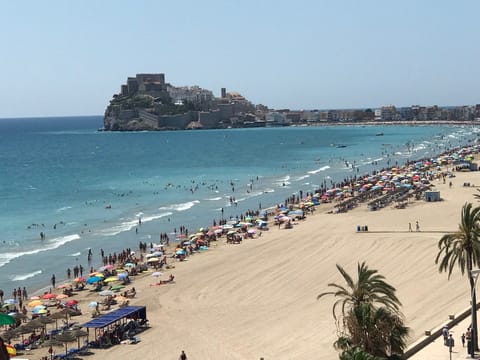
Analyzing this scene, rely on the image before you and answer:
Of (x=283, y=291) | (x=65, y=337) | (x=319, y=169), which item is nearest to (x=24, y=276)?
(x=65, y=337)

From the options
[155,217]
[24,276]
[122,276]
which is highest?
[122,276]

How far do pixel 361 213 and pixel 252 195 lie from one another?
1920cm

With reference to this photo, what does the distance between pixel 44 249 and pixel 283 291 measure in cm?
2157

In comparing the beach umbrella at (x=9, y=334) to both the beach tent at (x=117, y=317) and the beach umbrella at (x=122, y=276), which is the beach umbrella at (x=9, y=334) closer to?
the beach tent at (x=117, y=317)

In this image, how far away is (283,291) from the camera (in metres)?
27.7

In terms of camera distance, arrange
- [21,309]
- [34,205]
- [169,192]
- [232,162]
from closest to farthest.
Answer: [21,309]
[34,205]
[169,192]
[232,162]

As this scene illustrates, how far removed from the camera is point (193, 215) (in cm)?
5438

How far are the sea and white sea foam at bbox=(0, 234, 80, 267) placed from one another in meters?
0.06

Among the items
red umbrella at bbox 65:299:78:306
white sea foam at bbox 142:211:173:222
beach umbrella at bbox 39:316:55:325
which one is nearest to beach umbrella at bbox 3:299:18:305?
red umbrella at bbox 65:299:78:306

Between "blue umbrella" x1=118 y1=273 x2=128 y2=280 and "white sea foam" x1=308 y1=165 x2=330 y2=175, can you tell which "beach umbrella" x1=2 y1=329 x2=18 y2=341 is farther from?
"white sea foam" x1=308 y1=165 x2=330 y2=175

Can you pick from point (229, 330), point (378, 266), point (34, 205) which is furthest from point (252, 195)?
point (229, 330)

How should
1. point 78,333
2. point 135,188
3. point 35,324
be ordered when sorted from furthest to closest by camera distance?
1. point 135,188
2. point 35,324
3. point 78,333

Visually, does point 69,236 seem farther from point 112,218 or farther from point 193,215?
point 193,215

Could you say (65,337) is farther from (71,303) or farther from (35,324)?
(71,303)
